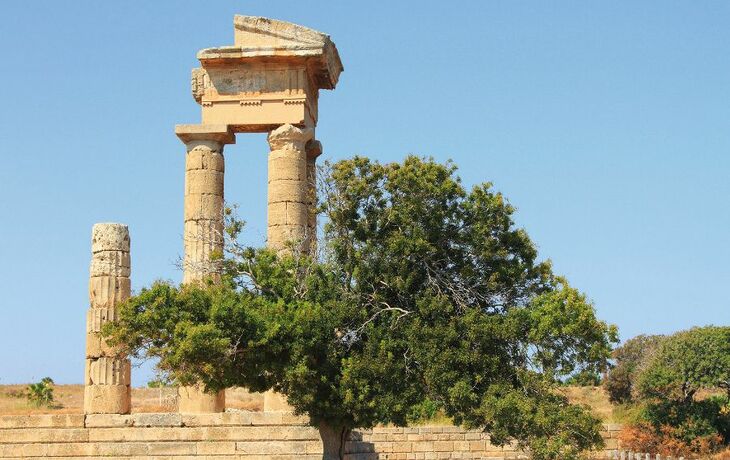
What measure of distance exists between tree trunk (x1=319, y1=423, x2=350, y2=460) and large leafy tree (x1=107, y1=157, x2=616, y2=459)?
3 cm

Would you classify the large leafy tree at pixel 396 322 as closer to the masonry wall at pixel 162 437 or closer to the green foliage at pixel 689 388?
the masonry wall at pixel 162 437

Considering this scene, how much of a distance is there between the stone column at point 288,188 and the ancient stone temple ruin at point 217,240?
24mm

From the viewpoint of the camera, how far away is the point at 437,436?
1206 inches

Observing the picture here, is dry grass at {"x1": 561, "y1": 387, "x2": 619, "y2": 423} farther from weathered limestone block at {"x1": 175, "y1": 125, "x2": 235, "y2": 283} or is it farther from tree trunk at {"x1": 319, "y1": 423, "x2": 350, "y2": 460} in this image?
tree trunk at {"x1": 319, "y1": 423, "x2": 350, "y2": 460}

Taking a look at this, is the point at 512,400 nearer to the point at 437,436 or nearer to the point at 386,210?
the point at 386,210

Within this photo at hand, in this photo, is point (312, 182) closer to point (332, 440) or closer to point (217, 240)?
point (217, 240)

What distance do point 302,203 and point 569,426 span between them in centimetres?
872

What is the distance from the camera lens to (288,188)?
2556 cm

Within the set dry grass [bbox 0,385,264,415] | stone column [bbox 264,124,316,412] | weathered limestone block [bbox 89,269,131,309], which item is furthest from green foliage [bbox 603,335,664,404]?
weathered limestone block [bbox 89,269,131,309]

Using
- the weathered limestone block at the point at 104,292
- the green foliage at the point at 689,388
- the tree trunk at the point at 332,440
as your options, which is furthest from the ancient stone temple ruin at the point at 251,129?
the green foliage at the point at 689,388

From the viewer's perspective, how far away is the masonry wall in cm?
2350

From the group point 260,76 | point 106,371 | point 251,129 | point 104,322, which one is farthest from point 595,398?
point 104,322

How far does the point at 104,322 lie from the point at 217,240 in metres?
3.21

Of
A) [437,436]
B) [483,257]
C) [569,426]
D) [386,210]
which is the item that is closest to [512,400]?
[569,426]
